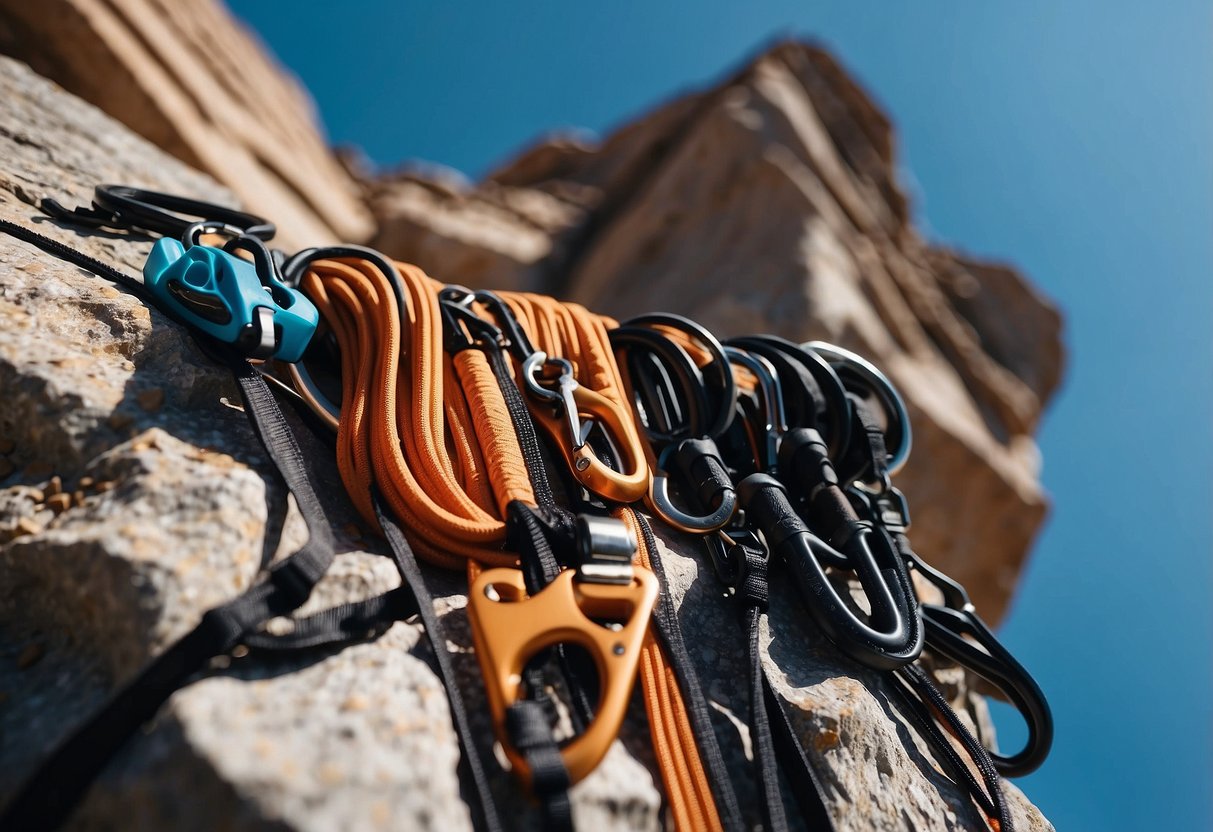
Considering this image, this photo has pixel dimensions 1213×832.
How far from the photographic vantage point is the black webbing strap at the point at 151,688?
797 mm

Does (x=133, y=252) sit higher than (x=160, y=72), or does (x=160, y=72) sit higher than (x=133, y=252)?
(x=160, y=72)

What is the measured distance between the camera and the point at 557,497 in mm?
1576

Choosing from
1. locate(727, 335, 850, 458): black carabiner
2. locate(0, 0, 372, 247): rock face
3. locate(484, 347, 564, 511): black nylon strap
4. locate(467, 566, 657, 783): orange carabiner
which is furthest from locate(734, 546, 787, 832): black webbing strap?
locate(0, 0, 372, 247): rock face

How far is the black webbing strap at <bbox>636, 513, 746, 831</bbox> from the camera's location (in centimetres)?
98

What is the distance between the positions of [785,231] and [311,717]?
5.98 m

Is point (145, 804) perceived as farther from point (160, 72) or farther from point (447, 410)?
point (160, 72)

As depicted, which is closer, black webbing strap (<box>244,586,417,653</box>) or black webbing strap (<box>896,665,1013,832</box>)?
black webbing strap (<box>244,586,417,653</box>)

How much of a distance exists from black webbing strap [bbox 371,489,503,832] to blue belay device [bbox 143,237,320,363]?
36 cm

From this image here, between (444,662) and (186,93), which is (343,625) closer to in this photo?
(444,662)

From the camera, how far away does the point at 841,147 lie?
366 inches

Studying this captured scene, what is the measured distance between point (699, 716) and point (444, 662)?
1.26 ft

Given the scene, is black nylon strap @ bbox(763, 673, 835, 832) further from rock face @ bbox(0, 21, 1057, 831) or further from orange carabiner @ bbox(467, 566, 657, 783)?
orange carabiner @ bbox(467, 566, 657, 783)

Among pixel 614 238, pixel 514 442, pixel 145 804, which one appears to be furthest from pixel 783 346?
pixel 614 238

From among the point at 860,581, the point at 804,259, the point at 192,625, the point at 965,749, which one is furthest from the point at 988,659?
the point at 804,259
